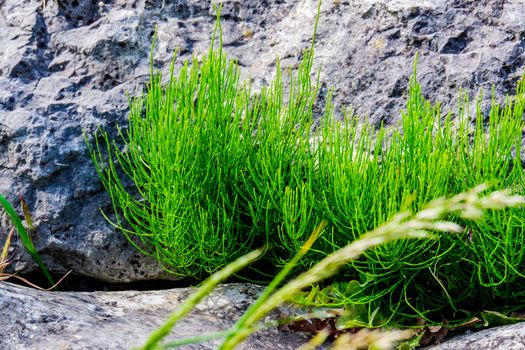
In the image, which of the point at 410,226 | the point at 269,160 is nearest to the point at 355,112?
the point at 269,160

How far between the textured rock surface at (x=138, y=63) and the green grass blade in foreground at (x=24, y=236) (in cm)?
5

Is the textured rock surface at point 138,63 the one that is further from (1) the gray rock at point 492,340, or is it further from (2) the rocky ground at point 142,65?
(1) the gray rock at point 492,340

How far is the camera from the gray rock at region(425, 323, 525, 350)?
7.28ft

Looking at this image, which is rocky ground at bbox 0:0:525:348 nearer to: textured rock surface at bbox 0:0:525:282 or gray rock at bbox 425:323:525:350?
textured rock surface at bbox 0:0:525:282

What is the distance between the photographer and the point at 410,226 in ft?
2.32

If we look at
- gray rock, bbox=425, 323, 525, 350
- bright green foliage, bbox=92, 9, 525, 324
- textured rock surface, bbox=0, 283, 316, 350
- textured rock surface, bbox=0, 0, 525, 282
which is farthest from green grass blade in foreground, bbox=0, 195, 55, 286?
gray rock, bbox=425, 323, 525, 350

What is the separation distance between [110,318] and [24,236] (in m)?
0.73

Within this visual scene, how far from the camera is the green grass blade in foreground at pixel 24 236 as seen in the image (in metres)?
2.88

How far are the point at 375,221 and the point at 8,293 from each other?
129cm

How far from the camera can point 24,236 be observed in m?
3.00

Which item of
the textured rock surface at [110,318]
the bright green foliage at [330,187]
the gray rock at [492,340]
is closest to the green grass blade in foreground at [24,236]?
the textured rock surface at [110,318]

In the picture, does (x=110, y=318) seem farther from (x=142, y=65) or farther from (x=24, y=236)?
(x=142, y=65)

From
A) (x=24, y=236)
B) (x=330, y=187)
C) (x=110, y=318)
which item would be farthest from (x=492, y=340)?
(x=24, y=236)

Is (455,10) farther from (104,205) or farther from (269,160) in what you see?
(104,205)
